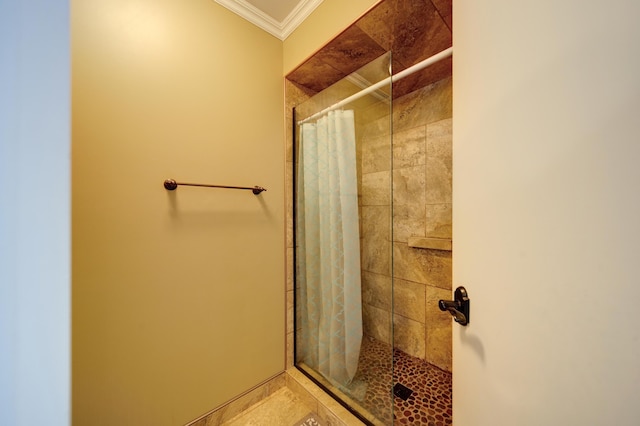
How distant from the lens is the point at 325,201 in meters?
1.25

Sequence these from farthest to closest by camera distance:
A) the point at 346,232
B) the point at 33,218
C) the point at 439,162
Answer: the point at 439,162 < the point at 346,232 < the point at 33,218

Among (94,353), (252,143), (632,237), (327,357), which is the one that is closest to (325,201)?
(252,143)

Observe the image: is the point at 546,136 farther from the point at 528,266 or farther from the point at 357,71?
the point at 357,71

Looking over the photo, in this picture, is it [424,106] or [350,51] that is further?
[424,106]

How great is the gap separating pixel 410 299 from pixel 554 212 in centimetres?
124

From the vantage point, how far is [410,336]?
4.66 ft

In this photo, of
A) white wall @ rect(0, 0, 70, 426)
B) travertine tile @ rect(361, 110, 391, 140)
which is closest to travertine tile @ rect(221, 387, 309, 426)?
white wall @ rect(0, 0, 70, 426)

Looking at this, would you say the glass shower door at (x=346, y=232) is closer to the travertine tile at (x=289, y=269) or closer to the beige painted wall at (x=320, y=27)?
the travertine tile at (x=289, y=269)

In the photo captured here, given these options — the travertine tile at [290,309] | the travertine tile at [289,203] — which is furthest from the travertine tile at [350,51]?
the travertine tile at [290,309]

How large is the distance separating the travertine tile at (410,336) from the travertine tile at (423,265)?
30 centimetres

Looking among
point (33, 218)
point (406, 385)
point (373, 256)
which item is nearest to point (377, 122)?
point (373, 256)

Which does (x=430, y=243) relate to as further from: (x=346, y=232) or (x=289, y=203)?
(x=289, y=203)

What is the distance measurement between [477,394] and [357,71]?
1.41m

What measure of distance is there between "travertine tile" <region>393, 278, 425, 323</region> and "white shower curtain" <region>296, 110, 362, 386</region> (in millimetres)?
428
